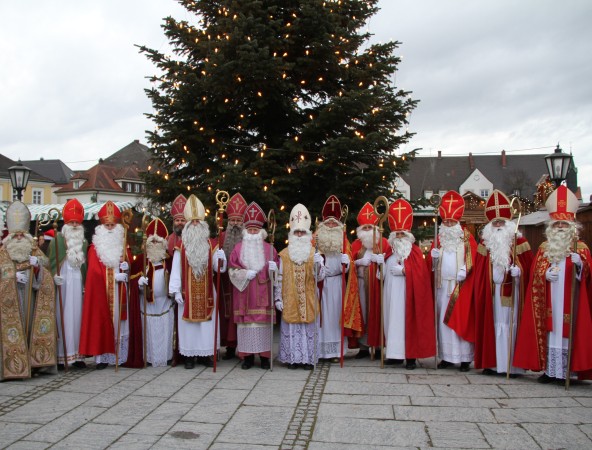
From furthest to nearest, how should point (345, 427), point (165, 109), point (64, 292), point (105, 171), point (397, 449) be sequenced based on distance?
point (105, 171), point (165, 109), point (64, 292), point (345, 427), point (397, 449)

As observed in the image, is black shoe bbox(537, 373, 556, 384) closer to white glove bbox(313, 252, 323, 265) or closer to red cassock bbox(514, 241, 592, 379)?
red cassock bbox(514, 241, 592, 379)

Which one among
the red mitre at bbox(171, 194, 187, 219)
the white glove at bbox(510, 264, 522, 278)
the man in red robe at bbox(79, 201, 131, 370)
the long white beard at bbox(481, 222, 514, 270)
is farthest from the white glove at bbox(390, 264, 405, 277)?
the man in red robe at bbox(79, 201, 131, 370)

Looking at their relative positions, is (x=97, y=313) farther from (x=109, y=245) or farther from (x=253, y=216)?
(x=253, y=216)

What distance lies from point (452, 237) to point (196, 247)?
368 cm

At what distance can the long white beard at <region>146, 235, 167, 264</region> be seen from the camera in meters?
8.18

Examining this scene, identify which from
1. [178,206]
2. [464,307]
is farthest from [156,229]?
[464,307]

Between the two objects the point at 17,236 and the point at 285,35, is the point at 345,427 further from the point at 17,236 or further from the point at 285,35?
the point at 285,35

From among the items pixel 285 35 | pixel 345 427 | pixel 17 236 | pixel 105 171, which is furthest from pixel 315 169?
pixel 105 171

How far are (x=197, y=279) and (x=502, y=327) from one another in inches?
168

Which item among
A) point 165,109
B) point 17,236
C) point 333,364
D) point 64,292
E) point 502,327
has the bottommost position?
point 333,364

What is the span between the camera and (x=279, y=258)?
26.9 ft

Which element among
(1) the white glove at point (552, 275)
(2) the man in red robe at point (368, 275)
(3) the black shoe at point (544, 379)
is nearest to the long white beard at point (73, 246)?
(2) the man in red robe at point (368, 275)

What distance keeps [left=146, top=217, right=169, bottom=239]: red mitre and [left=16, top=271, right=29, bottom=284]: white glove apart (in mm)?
1731

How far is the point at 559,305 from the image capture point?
6953 millimetres
